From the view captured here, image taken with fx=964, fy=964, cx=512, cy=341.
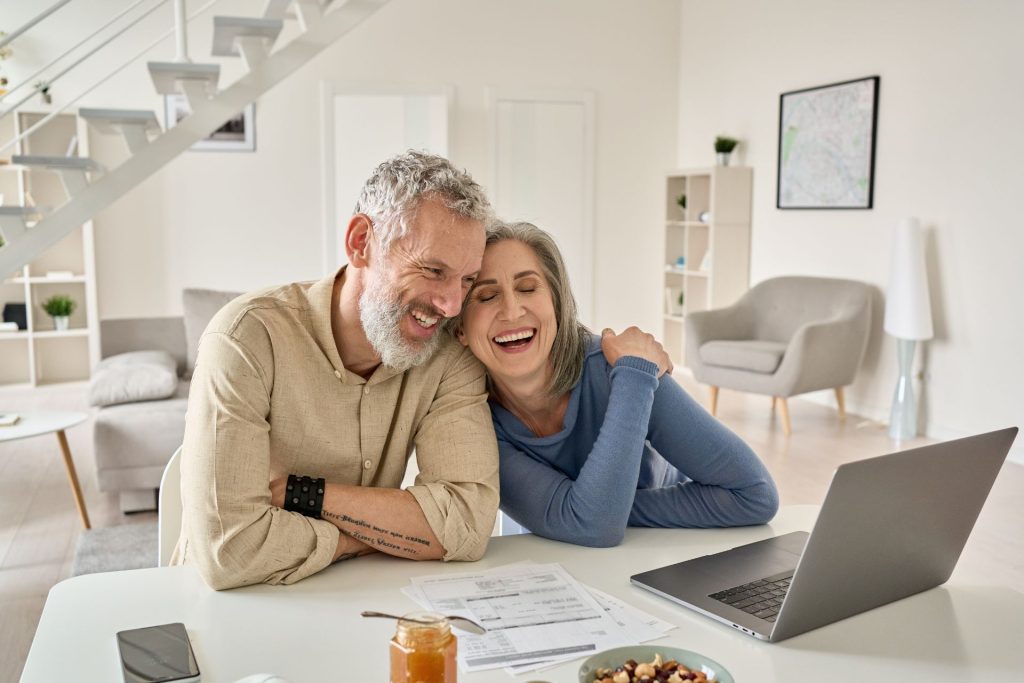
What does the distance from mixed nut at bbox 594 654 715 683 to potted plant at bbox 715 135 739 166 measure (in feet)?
22.2

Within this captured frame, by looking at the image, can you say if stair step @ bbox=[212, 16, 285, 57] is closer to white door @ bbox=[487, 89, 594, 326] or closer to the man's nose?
white door @ bbox=[487, 89, 594, 326]

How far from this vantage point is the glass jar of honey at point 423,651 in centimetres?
96

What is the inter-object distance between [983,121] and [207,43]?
215 inches

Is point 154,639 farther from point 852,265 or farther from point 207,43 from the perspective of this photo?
point 207,43

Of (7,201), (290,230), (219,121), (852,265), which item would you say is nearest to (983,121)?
(852,265)

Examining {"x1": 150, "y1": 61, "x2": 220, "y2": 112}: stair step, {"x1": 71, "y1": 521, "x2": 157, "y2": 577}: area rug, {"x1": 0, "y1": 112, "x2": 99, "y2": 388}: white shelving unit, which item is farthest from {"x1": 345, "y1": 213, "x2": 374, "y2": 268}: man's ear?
{"x1": 0, "y1": 112, "x2": 99, "y2": 388}: white shelving unit

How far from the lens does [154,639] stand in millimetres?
1221

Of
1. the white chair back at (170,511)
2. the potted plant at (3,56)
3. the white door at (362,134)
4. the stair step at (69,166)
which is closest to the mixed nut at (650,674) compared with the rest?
the white chair back at (170,511)

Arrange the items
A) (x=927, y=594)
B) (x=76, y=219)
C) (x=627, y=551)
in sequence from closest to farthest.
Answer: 1. (x=927, y=594)
2. (x=627, y=551)
3. (x=76, y=219)

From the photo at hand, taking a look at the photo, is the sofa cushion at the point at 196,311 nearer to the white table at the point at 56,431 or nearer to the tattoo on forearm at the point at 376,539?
the white table at the point at 56,431

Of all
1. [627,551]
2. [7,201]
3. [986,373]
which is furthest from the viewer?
[7,201]

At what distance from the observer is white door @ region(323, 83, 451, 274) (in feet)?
25.5

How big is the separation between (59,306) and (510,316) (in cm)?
641

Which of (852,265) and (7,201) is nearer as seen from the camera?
(852,265)
